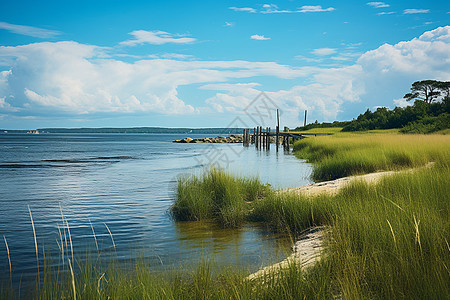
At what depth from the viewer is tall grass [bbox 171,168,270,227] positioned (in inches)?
344

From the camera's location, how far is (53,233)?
827 centimetres

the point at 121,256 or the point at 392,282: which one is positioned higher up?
the point at 392,282

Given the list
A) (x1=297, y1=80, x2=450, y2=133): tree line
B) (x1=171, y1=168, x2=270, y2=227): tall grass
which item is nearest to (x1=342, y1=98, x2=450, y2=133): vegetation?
(x1=297, y1=80, x2=450, y2=133): tree line

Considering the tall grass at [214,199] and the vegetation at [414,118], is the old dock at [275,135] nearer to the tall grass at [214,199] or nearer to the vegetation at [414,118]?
the vegetation at [414,118]

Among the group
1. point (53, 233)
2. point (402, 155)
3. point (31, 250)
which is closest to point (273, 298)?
point (31, 250)

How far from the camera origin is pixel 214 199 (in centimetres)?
974

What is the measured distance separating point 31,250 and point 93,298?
4353mm

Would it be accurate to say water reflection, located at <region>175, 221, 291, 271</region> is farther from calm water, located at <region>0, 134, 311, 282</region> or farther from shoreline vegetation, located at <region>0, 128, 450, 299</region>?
shoreline vegetation, located at <region>0, 128, 450, 299</region>

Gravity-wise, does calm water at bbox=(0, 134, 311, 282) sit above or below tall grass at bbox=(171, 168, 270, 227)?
below

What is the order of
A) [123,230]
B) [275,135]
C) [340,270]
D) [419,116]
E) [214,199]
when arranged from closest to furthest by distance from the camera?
1. [340,270]
2. [123,230]
3. [214,199]
4. [419,116]
5. [275,135]

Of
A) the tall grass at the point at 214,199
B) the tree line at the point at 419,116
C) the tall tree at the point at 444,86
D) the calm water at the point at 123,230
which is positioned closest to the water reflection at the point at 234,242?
the calm water at the point at 123,230

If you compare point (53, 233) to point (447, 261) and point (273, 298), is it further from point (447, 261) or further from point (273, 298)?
point (447, 261)

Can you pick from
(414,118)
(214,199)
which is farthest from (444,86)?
(214,199)

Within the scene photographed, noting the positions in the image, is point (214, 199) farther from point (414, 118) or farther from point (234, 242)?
point (414, 118)
